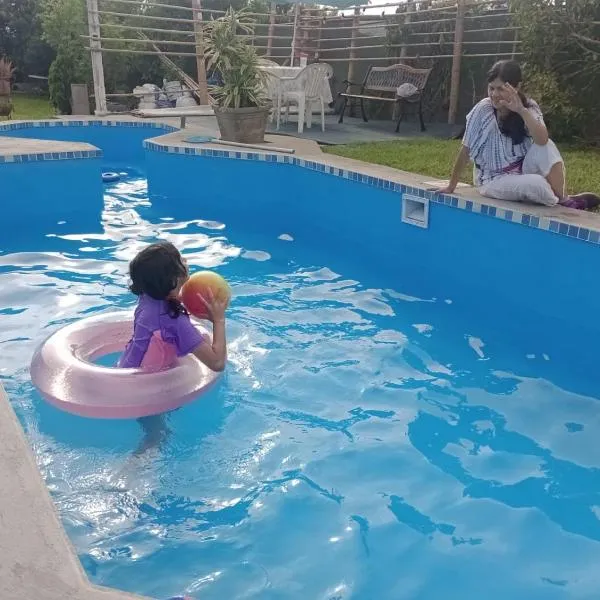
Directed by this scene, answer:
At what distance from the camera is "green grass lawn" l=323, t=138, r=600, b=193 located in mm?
6426

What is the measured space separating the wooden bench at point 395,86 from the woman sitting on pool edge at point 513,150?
518cm

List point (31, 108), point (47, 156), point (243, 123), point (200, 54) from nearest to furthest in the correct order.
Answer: point (47, 156) → point (243, 123) → point (200, 54) → point (31, 108)

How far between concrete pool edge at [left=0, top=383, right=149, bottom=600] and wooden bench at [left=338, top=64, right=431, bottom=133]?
9189 mm

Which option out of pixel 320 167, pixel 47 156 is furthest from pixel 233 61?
pixel 47 156

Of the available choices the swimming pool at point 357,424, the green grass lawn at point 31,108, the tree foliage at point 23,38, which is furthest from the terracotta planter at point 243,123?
the tree foliage at point 23,38

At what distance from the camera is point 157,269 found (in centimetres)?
293

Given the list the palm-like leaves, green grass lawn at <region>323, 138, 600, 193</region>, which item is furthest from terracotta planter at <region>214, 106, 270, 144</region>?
green grass lawn at <region>323, 138, 600, 193</region>

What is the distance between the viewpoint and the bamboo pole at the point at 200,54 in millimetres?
12555

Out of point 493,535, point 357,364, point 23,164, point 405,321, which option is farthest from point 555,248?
point 23,164

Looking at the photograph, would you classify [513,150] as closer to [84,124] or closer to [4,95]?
[84,124]

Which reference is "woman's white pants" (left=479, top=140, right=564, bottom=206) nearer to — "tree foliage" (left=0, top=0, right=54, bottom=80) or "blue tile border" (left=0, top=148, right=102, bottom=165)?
"blue tile border" (left=0, top=148, right=102, bottom=165)

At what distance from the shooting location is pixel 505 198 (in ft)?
17.1

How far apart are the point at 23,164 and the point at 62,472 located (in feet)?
Result: 15.7

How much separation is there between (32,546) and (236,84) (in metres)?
7.36
